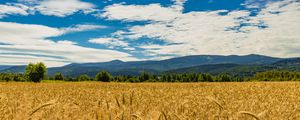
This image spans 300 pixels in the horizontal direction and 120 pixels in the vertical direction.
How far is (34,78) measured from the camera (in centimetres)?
9894

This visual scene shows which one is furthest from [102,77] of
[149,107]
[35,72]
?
[149,107]

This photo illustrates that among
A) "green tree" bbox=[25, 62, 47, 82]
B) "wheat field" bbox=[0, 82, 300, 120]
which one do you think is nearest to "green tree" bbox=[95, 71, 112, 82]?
"green tree" bbox=[25, 62, 47, 82]

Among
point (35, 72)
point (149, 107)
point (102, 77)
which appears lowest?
point (102, 77)

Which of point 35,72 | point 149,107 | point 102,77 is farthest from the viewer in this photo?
point 102,77

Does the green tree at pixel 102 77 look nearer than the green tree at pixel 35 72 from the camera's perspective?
No

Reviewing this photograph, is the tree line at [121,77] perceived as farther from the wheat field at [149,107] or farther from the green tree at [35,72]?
the wheat field at [149,107]

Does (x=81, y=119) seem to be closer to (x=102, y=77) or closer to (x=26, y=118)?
(x=26, y=118)

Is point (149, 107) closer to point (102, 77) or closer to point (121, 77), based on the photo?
point (102, 77)

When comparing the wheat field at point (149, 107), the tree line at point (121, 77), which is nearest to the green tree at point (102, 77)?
the tree line at point (121, 77)

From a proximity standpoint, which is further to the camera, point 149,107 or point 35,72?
point 35,72

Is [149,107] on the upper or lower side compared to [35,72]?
lower

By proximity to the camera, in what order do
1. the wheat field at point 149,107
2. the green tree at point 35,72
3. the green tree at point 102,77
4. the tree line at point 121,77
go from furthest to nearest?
1. the green tree at point 102,77
2. the tree line at point 121,77
3. the green tree at point 35,72
4. the wheat field at point 149,107

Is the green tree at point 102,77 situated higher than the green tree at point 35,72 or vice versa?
the green tree at point 35,72

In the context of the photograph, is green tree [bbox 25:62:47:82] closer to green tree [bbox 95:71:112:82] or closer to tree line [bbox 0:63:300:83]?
tree line [bbox 0:63:300:83]
